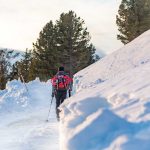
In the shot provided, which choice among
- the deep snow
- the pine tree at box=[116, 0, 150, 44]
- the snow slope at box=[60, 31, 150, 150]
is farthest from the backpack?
the pine tree at box=[116, 0, 150, 44]

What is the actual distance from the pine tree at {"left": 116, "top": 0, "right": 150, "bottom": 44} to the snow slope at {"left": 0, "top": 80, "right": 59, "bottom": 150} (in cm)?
1914

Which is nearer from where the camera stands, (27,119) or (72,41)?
(27,119)

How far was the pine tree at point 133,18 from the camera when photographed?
140 feet

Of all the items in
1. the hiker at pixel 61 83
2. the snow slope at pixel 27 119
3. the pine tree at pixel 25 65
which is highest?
the pine tree at pixel 25 65

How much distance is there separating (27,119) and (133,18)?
29.7m

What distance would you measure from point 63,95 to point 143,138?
29.1ft

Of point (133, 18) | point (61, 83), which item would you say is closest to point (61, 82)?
point (61, 83)

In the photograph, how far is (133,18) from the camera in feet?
A: 144

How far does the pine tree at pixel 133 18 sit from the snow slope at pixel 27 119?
1914 cm

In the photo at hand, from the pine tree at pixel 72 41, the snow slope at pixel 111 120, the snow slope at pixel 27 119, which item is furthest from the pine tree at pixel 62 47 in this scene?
the snow slope at pixel 111 120

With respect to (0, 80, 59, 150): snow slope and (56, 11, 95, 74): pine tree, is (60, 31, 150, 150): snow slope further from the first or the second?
(56, 11, 95, 74): pine tree

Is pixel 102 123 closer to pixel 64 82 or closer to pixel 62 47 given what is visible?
pixel 64 82

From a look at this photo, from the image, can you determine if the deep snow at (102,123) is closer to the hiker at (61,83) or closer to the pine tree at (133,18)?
the hiker at (61,83)

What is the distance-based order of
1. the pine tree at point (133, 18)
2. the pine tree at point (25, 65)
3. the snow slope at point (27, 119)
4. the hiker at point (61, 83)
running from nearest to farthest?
the snow slope at point (27, 119) → the hiker at point (61, 83) → the pine tree at point (133, 18) → the pine tree at point (25, 65)
